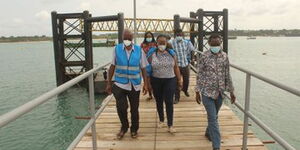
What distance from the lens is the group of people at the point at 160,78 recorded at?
418 centimetres

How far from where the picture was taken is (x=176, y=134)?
5.11 metres

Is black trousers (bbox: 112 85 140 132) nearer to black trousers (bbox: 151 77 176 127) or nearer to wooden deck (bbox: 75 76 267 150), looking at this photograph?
wooden deck (bbox: 75 76 267 150)

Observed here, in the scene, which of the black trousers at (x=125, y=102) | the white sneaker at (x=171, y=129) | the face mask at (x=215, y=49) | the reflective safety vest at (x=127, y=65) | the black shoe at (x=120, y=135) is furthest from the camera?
the white sneaker at (x=171, y=129)

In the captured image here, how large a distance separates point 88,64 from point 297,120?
11.5 meters

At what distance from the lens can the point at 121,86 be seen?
464cm

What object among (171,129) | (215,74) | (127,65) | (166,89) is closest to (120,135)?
(171,129)

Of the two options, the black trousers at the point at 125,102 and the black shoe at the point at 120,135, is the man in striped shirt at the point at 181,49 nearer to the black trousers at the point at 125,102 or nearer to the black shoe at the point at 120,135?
the black trousers at the point at 125,102

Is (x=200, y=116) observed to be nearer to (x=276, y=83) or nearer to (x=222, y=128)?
(x=222, y=128)

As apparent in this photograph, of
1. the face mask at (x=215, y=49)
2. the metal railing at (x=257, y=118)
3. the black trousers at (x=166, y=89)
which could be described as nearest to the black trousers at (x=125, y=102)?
the black trousers at (x=166, y=89)

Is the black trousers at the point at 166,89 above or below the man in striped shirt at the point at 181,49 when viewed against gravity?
below

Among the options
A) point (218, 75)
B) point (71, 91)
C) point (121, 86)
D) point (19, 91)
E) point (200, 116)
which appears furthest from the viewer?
point (19, 91)

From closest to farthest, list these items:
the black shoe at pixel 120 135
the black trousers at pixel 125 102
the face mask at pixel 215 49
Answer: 1. the face mask at pixel 215 49
2. the black trousers at pixel 125 102
3. the black shoe at pixel 120 135

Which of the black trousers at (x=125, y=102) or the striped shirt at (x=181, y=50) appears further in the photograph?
the striped shirt at (x=181, y=50)

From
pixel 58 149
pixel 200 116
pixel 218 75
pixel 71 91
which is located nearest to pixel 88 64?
pixel 71 91
